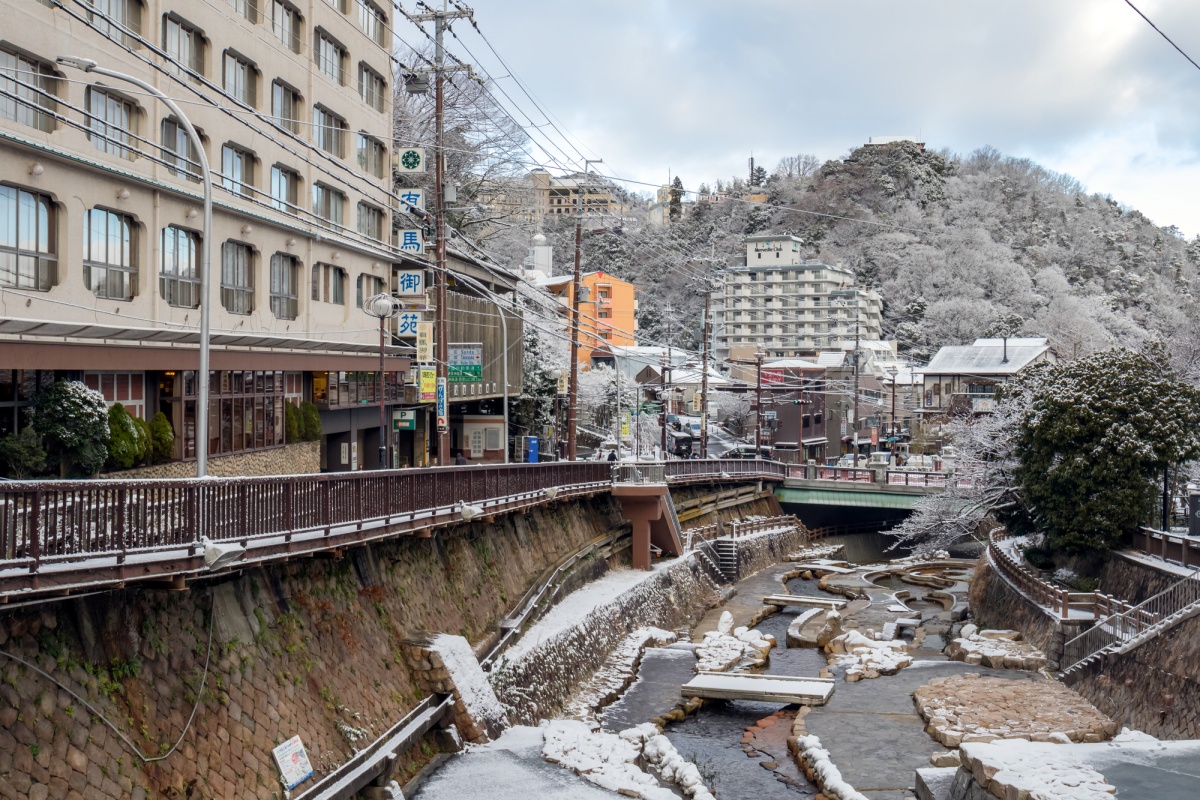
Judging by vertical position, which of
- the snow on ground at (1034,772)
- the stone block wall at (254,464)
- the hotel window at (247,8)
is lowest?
the snow on ground at (1034,772)

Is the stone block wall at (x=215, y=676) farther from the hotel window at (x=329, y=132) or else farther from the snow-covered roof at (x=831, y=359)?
the snow-covered roof at (x=831, y=359)

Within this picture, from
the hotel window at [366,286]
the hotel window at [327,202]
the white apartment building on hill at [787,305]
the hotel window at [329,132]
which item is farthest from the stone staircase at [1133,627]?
the white apartment building on hill at [787,305]

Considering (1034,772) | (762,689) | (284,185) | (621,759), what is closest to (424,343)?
(284,185)

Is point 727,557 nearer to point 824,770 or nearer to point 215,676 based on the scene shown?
point 824,770

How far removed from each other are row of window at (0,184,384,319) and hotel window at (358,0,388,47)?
944cm

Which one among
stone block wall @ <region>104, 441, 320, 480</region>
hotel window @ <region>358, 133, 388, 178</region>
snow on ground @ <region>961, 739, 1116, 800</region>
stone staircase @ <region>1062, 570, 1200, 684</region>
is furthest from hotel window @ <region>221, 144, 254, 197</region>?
stone staircase @ <region>1062, 570, 1200, 684</region>

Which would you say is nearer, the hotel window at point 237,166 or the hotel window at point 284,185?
the hotel window at point 237,166

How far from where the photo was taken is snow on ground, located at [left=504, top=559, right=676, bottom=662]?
23198 millimetres

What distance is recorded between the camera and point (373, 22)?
37.0 m

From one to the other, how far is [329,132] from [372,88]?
3.90m

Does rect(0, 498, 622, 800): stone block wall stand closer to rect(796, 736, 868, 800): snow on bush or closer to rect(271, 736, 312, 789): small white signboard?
rect(271, 736, 312, 789): small white signboard

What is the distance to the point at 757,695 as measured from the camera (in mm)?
24594

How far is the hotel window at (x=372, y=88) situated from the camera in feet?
118

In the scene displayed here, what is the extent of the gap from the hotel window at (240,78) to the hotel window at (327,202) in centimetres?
409
